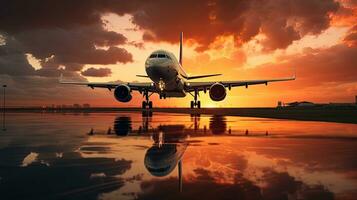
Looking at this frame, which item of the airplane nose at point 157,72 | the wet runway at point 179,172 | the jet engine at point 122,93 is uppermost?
the airplane nose at point 157,72

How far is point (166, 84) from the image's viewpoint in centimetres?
3659

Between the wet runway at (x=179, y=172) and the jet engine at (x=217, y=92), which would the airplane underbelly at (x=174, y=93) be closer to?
the jet engine at (x=217, y=92)

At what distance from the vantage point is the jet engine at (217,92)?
1511 inches

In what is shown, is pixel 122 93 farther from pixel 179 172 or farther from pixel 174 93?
pixel 179 172

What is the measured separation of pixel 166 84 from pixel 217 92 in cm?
606

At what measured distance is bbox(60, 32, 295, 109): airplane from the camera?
33.3 meters

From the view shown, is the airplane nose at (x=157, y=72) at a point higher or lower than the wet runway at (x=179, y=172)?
higher

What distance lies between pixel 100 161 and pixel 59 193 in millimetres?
2992

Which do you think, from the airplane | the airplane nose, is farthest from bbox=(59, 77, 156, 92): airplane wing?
the airplane nose

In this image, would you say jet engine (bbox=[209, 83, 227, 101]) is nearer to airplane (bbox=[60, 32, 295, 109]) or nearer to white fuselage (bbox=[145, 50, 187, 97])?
airplane (bbox=[60, 32, 295, 109])

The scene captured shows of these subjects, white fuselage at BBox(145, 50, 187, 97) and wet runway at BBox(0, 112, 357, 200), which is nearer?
wet runway at BBox(0, 112, 357, 200)

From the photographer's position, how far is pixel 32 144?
12141mm

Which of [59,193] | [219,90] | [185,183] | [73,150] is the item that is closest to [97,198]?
[59,193]

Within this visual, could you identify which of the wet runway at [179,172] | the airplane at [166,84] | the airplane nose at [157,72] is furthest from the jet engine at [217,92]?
the wet runway at [179,172]
